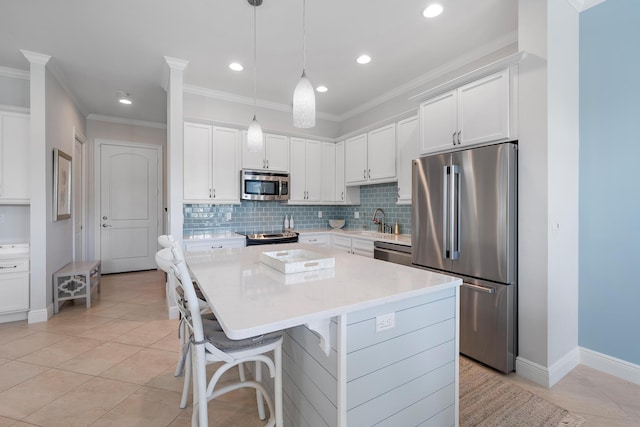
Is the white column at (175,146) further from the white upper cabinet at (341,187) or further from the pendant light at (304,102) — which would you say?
the white upper cabinet at (341,187)

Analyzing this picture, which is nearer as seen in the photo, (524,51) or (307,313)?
(307,313)

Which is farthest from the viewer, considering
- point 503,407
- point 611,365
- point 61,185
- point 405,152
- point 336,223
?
point 336,223

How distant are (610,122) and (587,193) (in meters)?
0.55

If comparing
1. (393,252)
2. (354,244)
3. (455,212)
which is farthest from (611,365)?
(354,244)

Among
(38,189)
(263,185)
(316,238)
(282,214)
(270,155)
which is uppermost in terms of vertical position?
(270,155)

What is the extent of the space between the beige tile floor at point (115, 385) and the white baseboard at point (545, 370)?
0.15 feet

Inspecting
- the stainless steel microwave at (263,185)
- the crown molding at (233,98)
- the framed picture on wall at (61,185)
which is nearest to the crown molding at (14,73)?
the framed picture on wall at (61,185)

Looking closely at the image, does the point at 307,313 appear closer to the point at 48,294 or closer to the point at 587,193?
the point at 587,193

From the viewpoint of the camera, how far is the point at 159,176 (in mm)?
5777

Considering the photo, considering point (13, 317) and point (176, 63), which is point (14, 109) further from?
point (13, 317)

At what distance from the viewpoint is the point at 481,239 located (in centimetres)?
230

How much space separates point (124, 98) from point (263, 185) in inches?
94.9

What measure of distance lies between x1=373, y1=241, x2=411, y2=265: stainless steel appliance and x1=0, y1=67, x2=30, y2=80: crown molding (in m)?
4.44

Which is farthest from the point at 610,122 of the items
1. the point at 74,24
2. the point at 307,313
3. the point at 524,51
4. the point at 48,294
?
the point at 48,294
